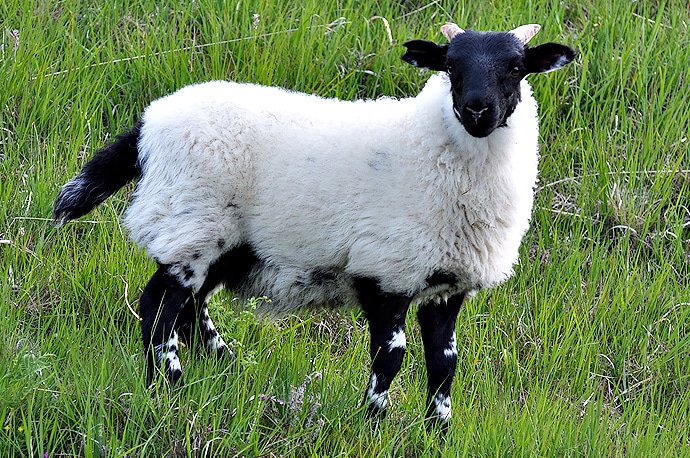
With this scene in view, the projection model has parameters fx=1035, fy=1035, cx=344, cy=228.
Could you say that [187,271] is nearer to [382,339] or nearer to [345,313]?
[382,339]

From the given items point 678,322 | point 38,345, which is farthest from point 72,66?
point 678,322

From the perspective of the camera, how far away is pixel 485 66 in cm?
441

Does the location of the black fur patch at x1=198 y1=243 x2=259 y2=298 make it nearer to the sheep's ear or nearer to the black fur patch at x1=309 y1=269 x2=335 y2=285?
the black fur patch at x1=309 y1=269 x2=335 y2=285

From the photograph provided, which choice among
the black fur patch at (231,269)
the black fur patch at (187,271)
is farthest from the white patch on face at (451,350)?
the black fur patch at (187,271)

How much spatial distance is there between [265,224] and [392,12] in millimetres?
3148

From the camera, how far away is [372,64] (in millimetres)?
7043

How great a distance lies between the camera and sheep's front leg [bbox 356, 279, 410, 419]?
181 inches

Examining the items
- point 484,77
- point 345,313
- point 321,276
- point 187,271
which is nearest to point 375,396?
point 321,276

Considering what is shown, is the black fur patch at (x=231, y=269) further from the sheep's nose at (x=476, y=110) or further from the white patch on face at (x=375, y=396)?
the sheep's nose at (x=476, y=110)

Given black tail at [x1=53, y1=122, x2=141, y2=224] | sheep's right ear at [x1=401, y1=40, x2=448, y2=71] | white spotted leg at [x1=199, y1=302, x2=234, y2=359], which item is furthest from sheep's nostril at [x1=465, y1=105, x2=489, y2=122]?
white spotted leg at [x1=199, y1=302, x2=234, y2=359]

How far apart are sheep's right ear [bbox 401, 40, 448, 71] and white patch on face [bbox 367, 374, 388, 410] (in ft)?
4.72

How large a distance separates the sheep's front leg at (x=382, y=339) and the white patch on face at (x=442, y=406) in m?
0.27

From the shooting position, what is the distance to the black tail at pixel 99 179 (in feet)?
15.9

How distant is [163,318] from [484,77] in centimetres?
181
